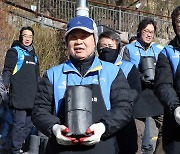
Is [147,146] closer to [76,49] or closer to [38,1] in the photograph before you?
[76,49]

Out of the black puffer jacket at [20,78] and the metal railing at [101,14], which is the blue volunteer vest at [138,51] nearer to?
the black puffer jacket at [20,78]

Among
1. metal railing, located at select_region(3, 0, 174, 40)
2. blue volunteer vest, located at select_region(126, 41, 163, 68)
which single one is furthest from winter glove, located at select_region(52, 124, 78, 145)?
metal railing, located at select_region(3, 0, 174, 40)

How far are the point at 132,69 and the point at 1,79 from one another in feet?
9.22

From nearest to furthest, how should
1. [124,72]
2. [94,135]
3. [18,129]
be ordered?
[94,135], [124,72], [18,129]

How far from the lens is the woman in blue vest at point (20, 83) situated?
7.46 m

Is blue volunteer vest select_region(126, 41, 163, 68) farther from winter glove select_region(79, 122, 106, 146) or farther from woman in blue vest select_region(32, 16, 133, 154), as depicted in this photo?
winter glove select_region(79, 122, 106, 146)

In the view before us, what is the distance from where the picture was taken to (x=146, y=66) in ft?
20.7

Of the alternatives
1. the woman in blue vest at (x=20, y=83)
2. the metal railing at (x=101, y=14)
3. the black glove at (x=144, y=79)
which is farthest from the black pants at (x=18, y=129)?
the metal railing at (x=101, y=14)

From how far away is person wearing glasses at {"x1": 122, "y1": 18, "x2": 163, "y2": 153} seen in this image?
20.5ft

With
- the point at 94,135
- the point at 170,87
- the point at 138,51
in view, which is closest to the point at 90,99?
the point at 94,135

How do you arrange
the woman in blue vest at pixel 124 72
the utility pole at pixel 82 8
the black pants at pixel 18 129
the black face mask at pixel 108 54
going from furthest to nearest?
the utility pole at pixel 82 8 < the black pants at pixel 18 129 < the black face mask at pixel 108 54 < the woman in blue vest at pixel 124 72

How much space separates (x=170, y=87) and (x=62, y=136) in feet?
3.09

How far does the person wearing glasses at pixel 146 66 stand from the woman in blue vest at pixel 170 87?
7.25ft

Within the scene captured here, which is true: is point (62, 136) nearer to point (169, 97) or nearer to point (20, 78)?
point (169, 97)
